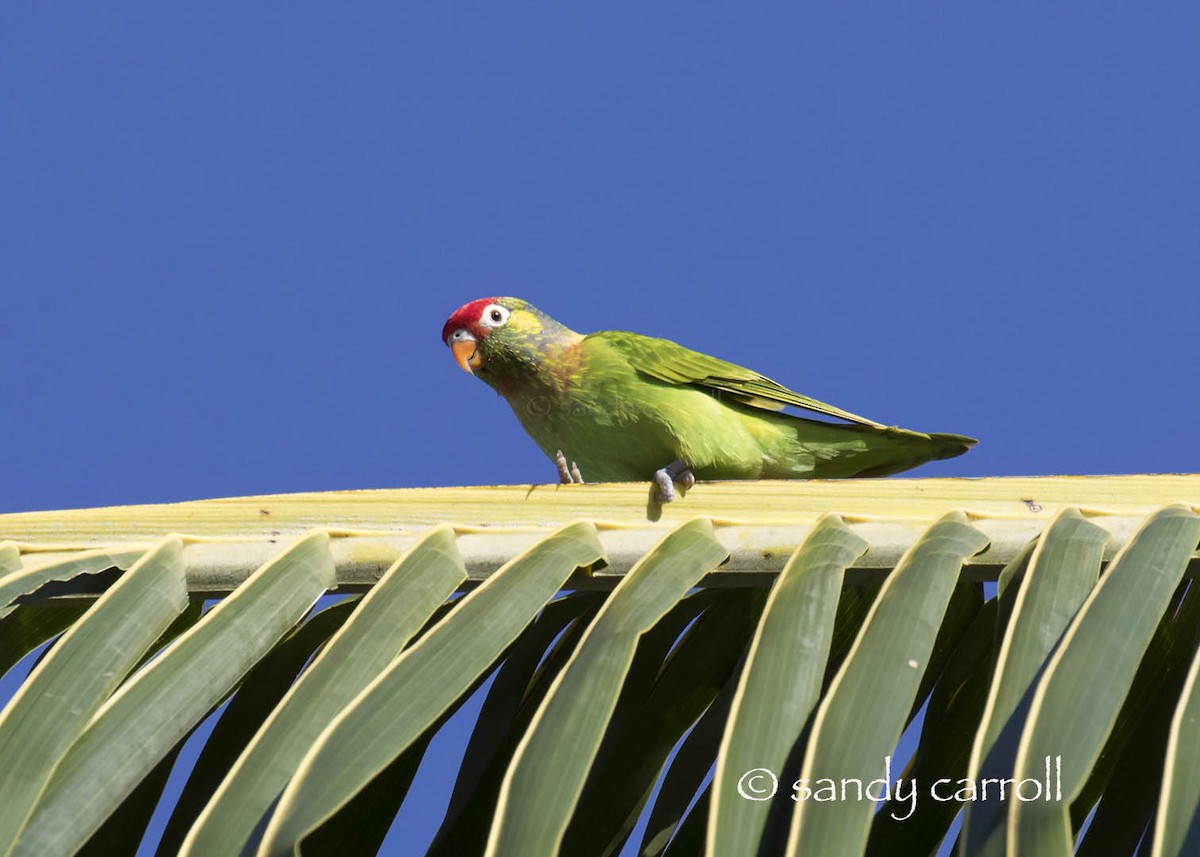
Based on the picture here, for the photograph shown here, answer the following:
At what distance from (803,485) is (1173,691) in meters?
0.64

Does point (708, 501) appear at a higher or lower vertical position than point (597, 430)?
lower

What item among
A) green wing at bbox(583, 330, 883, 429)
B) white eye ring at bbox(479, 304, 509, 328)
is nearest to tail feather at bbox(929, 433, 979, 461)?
green wing at bbox(583, 330, 883, 429)

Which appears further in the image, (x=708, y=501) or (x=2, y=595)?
(x=708, y=501)

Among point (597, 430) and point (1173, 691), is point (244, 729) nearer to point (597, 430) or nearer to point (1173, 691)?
point (1173, 691)

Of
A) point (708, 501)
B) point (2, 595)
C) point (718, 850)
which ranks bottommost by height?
point (718, 850)

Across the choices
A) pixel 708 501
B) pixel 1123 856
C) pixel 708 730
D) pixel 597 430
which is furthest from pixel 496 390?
pixel 1123 856

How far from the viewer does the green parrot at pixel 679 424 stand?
171 inches

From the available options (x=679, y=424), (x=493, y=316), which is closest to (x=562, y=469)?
(x=679, y=424)

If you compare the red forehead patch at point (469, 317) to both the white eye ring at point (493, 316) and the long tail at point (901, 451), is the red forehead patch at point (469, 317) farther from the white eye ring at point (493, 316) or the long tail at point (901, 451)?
the long tail at point (901, 451)

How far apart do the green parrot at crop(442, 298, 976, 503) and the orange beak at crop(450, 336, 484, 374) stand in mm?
355

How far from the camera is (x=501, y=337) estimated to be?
503 centimetres

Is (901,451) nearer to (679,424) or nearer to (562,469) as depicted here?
(679,424)

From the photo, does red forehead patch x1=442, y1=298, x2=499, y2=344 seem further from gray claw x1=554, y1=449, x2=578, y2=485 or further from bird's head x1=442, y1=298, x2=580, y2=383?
gray claw x1=554, y1=449, x2=578, y2=485

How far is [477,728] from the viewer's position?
2.04m
